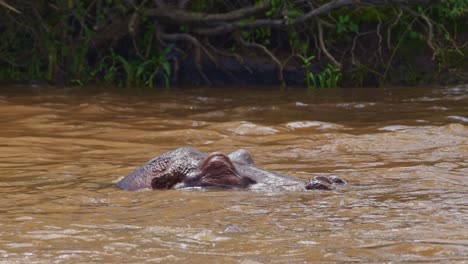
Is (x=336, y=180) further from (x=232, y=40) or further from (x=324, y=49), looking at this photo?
(x=232, y=40)

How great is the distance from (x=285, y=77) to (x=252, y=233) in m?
9.03

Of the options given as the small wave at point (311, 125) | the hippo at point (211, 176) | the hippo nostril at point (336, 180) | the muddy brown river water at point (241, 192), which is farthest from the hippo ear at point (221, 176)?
the small wave at point (311, 125)

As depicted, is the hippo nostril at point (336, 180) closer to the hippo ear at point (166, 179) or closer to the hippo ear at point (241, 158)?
the hippo ear at point (241, 158)

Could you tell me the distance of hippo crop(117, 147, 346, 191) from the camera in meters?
5.30

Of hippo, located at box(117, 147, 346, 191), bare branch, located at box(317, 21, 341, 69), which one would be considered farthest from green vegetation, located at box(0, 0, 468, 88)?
hippo, located at box(117, 147, 346, 191)

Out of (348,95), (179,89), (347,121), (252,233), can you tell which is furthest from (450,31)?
(252,233)

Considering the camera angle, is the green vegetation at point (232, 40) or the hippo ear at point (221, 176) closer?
the hippo ear at point (221, 176)

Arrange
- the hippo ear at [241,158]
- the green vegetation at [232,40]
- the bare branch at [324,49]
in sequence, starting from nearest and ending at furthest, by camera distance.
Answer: the hippo ear at [241,158] < the bare branch at [324,49] < the green vegetation at [232,40]

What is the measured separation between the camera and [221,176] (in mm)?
5387

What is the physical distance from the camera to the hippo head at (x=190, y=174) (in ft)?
17.6

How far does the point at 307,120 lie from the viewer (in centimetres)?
907

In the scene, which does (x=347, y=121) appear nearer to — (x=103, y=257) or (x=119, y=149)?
(x=119, y=149)

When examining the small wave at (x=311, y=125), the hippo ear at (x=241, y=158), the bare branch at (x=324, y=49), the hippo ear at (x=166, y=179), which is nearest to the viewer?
the hippo ear at (x=166, y=179)

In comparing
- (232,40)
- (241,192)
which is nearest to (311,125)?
(241,192)
